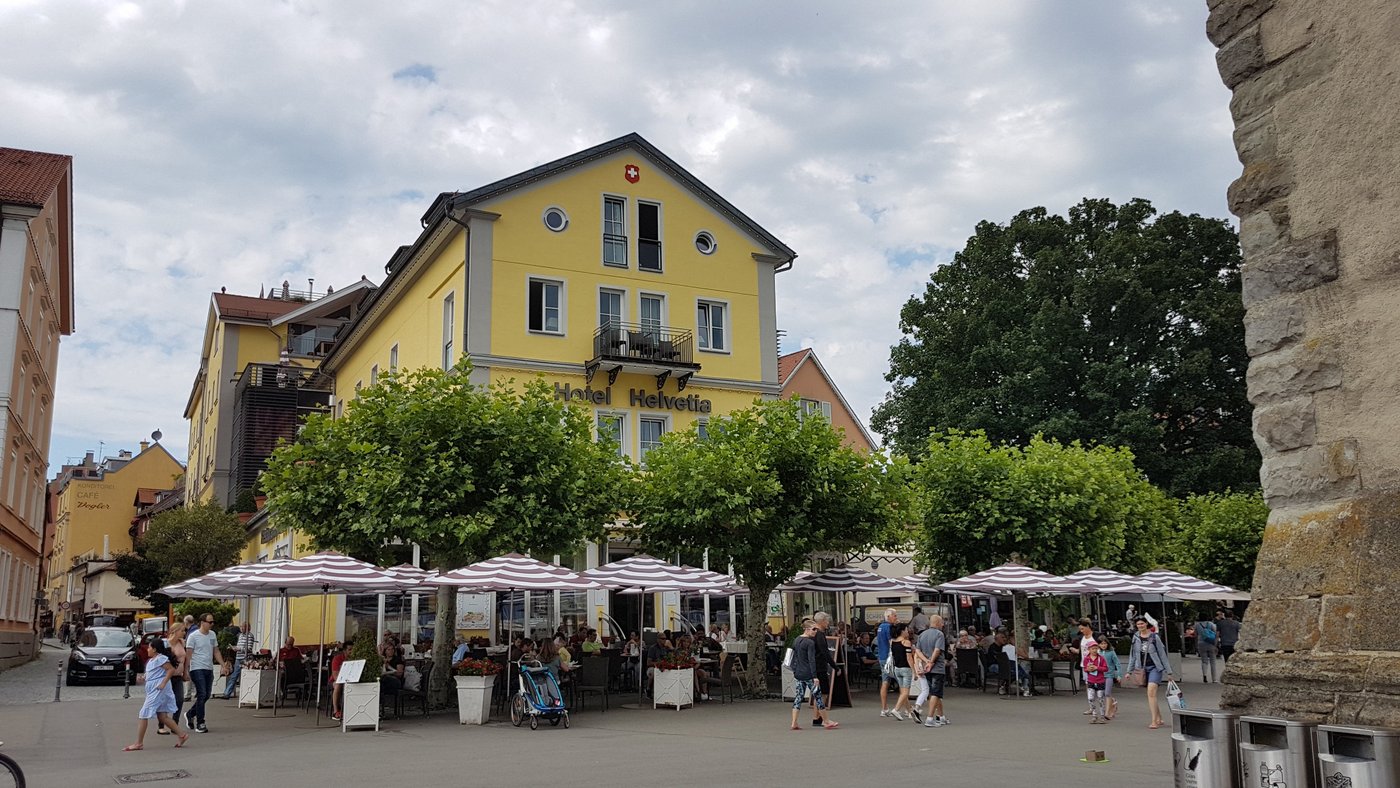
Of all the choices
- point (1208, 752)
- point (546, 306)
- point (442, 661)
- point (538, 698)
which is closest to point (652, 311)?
point (546, 306)

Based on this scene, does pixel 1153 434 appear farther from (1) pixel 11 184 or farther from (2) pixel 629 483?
(1) pixel 11 184

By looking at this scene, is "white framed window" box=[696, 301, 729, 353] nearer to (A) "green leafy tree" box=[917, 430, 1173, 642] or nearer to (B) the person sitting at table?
(A) "green leafy tree" box=[917, 430, 1173, 642]

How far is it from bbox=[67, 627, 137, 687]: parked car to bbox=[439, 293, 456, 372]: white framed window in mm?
11382

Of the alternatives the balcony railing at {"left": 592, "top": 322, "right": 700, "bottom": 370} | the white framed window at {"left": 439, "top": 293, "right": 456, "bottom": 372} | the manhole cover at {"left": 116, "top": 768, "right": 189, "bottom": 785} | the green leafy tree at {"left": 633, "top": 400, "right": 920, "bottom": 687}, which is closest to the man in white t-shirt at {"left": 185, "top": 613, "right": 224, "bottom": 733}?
the manhole cover at {"left": 116, "top": 768, "right": 189, "bottom": 785}

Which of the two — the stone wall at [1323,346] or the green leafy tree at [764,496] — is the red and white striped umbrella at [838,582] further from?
the stone wall at [1323,346]

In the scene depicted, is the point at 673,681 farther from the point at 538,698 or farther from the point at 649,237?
the point at 649,237

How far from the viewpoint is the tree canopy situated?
26.0 m

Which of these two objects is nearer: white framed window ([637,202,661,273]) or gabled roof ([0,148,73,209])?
gabled roof ([0,148,73,209])

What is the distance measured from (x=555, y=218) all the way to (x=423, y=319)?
17.9 ft

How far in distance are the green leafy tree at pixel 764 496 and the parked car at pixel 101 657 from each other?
16.7 metres

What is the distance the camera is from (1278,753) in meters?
4.93

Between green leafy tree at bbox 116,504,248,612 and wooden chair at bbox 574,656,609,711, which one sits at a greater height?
green leafy tree at bbox 116,504,248,612

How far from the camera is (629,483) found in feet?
74.8

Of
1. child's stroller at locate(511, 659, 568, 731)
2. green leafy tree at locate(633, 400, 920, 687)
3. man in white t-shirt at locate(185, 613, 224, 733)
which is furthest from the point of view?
green leafy tree at locate(633, 400, 920, 687)
